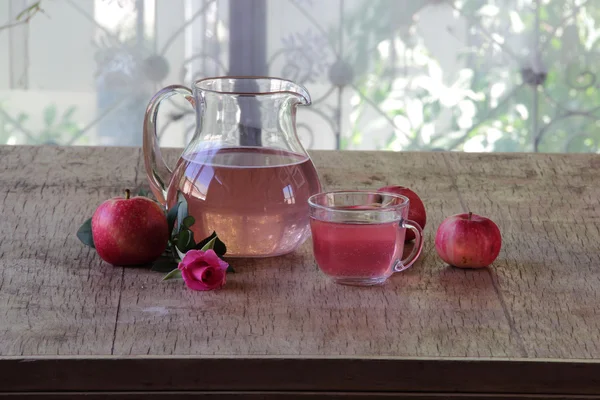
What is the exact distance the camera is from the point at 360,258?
2.17 feet

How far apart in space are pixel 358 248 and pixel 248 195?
0.11 meters

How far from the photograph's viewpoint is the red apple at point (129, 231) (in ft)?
2.29

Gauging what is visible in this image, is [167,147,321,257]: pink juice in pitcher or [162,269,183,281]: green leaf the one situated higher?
[167,147,321,257]: pink juice in pitcher

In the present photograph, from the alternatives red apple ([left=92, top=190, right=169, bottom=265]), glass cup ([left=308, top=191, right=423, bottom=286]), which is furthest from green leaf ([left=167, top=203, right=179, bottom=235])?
glass cup ([left=308, top=191, right=423, bottom=286])

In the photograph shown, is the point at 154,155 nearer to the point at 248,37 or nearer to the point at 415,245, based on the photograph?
the point at 415,245

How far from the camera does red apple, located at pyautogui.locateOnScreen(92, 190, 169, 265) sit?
27.5 inches

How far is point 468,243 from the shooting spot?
0.70 metres

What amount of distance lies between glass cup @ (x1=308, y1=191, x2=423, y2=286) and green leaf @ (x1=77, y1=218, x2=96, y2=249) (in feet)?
0.68

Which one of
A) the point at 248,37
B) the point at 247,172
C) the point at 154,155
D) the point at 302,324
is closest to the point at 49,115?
the point at 248,37

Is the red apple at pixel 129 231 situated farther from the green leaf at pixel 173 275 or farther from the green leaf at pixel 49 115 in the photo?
the green leaf at pixel 49 115
